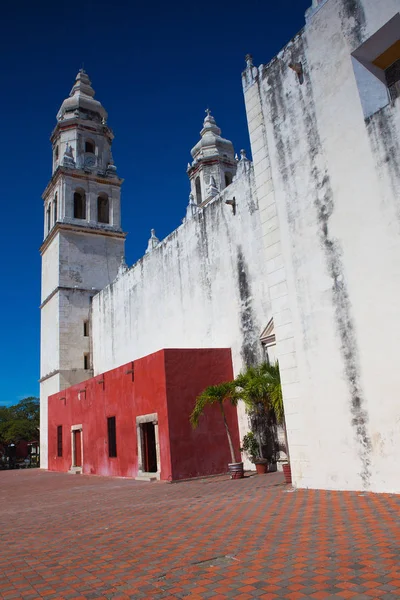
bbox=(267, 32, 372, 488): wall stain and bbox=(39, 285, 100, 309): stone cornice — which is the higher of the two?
bbox=(39, 285, 100, 309): stone cornice

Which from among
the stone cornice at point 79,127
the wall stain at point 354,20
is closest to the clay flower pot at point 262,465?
the wall stain at point 354,20

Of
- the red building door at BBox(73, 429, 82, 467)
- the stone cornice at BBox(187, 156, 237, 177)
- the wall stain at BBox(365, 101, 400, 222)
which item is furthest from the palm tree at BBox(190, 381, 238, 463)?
the stone cornice at BBox(187, 156, 237, 177)

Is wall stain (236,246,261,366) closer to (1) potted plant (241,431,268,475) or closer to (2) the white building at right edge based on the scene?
(1) potted plant (241,431,268,475)

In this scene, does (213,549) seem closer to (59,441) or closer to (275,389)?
(275,389)

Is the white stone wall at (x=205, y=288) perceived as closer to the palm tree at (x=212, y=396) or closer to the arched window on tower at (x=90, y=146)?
the palm tree at (x=212, y=396)

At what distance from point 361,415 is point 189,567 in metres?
3.52

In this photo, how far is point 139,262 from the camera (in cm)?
1917

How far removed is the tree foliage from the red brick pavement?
103ft

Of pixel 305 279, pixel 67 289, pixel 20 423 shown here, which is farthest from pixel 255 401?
pixel 20 423

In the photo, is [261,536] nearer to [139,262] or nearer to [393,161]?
Answer: [393,161]

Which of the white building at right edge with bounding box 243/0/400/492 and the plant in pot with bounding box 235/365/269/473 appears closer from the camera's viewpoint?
the white building at right edge with bounding box 243/0/400/492

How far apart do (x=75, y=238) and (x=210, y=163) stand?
26.0ft

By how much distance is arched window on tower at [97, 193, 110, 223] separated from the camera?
2581 cm

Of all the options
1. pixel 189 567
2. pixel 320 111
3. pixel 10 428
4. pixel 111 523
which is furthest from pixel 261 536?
pixel 10 428
